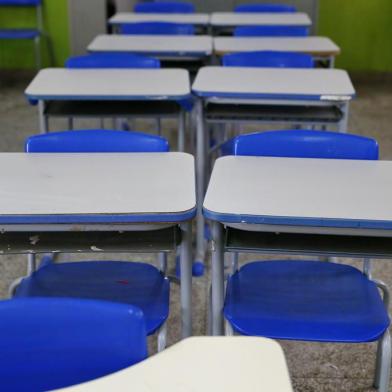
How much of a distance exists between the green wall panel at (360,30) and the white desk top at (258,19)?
1.64 metres

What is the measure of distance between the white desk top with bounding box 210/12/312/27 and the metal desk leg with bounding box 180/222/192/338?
3.04 m

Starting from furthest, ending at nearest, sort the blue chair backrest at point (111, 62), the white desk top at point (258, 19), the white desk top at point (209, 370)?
1. the white desk top at point (258, 19)
2. the blue chair backrest at point (111, 62)
3. the white desk top at point (209, 370)

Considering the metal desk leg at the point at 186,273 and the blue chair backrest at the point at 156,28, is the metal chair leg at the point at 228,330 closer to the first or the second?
the metal desk leg at the point at 186,273

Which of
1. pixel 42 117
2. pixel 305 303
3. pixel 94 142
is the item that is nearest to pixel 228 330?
pixel 305 303

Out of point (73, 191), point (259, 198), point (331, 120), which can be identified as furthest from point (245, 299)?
point (331, 120)

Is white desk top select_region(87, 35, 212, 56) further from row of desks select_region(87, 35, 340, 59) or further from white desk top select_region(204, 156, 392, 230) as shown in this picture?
white desk top select_region(204, 156, 392, 230)

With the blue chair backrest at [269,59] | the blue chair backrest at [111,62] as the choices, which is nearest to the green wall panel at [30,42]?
the blue chair backrest at [111,62]

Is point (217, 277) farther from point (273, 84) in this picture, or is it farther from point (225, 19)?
point (225, 19)

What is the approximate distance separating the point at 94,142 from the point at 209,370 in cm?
121

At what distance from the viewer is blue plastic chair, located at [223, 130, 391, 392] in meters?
1.75

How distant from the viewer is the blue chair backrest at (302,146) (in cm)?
211

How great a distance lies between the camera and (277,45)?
3869 millimetres

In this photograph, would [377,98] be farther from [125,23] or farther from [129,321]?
[129,321]

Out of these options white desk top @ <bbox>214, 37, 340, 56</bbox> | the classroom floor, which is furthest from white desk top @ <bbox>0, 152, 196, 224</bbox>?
white desk top @ <bbox>214, 37, 340, 56</bbox>
